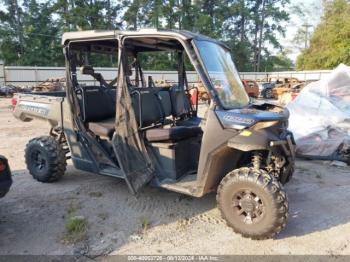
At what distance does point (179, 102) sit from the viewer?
5918mm

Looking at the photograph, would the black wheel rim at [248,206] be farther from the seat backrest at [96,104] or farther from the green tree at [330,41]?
the green tree at [330,41]

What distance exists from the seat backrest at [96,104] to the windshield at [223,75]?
1865 mm

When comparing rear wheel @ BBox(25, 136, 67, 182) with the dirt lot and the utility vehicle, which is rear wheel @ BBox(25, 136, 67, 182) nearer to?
the utility vehicle

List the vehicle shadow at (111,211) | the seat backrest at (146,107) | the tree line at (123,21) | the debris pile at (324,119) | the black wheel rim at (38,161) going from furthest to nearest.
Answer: the tree line at (123,21) < the debris pile at (324,119) < the black wheel rim at (38,161) < the seat backrest at (146,107) < the vehicle shadow at (111,211)

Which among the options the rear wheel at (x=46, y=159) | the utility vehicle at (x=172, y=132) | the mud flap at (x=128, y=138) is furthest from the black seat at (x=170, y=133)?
the rear wheel at (x=46, y=159)

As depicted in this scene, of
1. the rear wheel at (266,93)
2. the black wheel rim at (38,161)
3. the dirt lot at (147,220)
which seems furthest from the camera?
the rear wheel at (266,93)

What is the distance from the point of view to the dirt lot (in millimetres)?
3756

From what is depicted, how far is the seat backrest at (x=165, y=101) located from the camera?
5449 mm

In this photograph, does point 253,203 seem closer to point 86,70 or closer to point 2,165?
point 2,165

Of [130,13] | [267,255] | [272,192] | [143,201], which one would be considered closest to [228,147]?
[272,192]

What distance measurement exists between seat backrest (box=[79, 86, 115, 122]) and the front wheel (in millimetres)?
2286

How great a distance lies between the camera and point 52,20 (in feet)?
128

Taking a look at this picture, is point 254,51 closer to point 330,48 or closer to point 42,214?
point 330,48

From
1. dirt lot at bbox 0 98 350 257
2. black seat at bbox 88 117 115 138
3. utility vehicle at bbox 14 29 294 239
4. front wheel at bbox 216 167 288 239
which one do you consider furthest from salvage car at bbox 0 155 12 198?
front wheel at bbox 216 167 288 239
